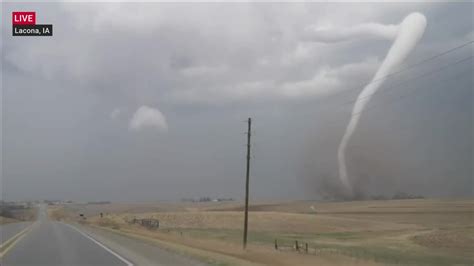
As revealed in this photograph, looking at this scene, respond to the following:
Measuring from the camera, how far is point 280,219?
10719 cm

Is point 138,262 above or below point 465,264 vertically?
above

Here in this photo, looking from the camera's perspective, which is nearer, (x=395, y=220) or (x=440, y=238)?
(x=440, y=238)

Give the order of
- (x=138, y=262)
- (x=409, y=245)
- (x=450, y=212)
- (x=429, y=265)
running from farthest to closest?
(x=450, y=212) → (x=409, y=245) → (x=429, y=265) → (x=138, y=262)

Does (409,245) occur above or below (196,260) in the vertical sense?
below

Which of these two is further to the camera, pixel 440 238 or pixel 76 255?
pixel 440 238

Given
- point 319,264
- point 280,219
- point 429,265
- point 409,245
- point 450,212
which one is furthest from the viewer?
point 450,212

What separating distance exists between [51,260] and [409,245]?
4048 cm

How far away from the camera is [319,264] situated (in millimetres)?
31031

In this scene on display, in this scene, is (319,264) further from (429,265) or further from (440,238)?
(440,238)

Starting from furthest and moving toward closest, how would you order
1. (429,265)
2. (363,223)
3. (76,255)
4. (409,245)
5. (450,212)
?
1. (450,212)
2. (363,223)
3. (409,245)
4. (429,265)
5. (76,255)

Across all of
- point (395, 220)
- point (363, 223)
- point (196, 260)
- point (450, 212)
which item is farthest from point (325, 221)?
point (196, 260)

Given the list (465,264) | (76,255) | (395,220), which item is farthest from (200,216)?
(76,255)

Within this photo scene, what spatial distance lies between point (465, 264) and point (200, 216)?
245 ft

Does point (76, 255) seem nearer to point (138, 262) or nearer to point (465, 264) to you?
point (138, 262)
